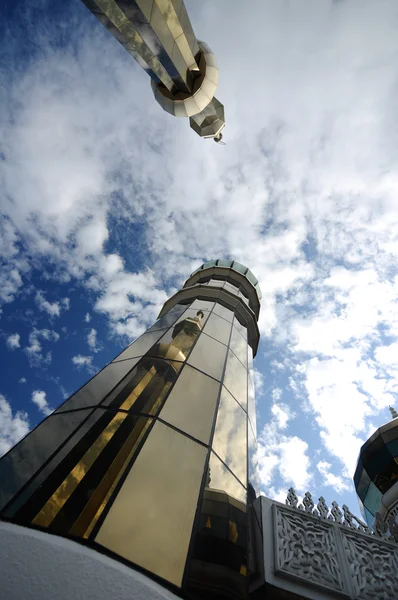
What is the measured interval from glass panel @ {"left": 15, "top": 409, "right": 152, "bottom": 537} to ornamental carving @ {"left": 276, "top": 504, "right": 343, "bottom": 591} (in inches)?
132

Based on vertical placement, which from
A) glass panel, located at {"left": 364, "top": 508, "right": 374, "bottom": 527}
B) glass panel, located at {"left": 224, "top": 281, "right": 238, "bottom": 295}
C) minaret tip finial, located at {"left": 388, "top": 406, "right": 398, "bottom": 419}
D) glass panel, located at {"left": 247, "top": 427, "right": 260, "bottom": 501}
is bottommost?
glass panel, located at {"left": 247, "top": 427, "right": 260, "bottom": 501}

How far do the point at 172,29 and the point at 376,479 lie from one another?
83.1 feet

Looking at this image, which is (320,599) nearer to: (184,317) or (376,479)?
(184,317)

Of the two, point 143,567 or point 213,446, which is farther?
point 213,446

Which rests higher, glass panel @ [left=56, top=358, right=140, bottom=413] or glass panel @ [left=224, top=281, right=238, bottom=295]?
glass panel @ [left=224, top=281, right=238, bottom=295]

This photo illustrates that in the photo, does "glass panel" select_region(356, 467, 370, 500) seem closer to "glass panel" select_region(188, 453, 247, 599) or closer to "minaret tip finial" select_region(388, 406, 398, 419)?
"minaret tip finial" select_region(388, 406, 398, 419)

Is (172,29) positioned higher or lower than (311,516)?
higher

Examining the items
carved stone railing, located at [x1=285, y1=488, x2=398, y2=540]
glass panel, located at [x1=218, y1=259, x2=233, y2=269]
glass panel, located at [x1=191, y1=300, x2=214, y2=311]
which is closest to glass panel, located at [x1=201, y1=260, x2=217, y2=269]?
glass panel, located at [x1=218, y1=259, x2=233, y2=269]

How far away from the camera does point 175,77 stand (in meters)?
9.94

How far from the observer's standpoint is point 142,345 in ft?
31.1

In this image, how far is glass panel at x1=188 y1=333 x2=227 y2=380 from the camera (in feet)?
26.9

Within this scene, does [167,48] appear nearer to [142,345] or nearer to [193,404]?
[142,345]

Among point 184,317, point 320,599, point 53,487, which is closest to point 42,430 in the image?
point 53,487

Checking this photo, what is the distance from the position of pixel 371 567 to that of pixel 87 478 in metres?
5.78
